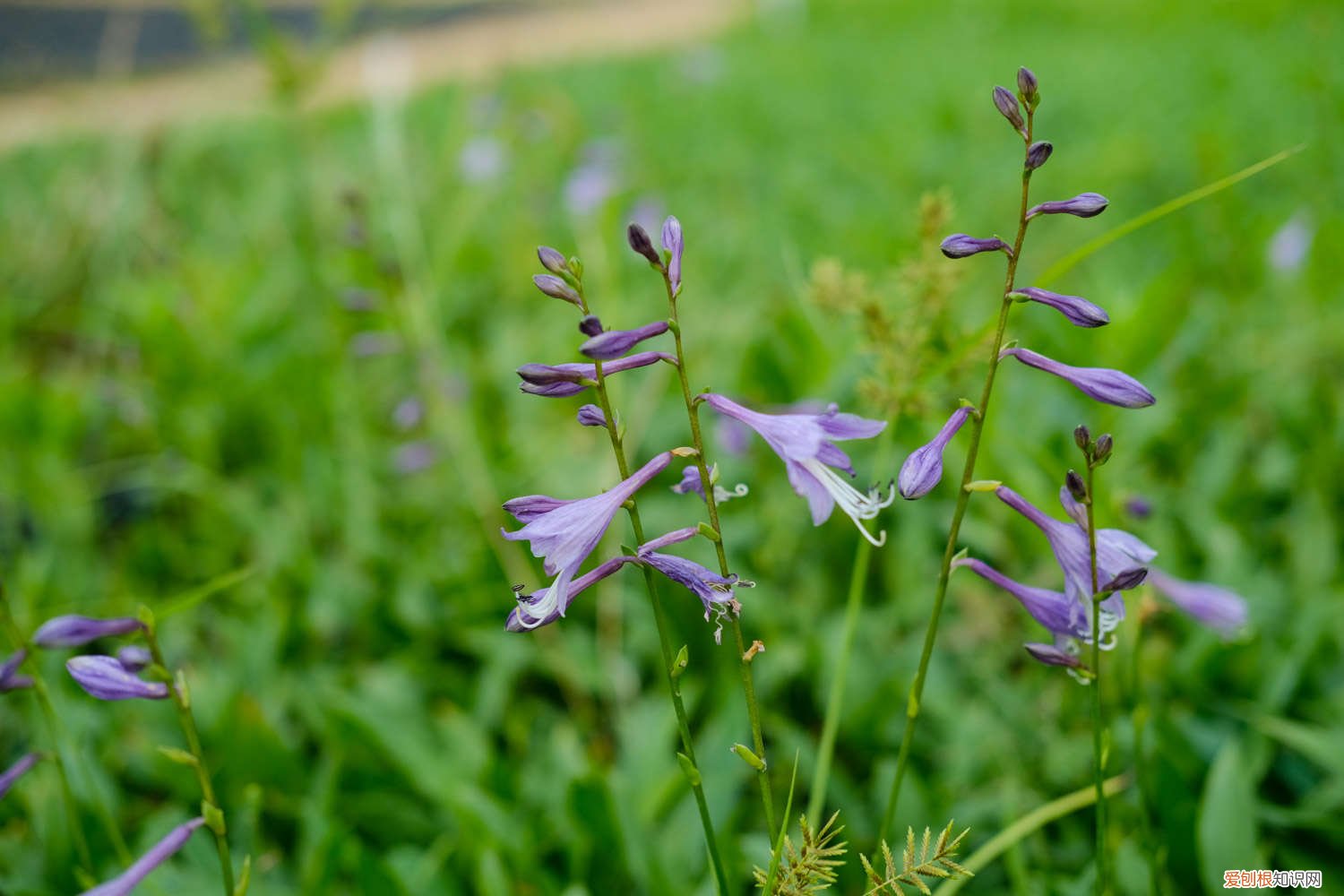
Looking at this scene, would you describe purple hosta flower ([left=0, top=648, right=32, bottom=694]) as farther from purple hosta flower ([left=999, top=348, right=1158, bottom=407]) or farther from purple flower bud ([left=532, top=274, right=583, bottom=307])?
purple hosta flower ([left=999, top=348, right=1158, bottom=407])

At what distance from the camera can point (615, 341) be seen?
81 cm

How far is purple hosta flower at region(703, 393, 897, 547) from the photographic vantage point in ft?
2.79

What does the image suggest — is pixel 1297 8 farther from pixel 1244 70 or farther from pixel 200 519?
pixel 200 519

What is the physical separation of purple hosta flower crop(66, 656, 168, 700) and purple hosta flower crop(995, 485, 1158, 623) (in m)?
0.89

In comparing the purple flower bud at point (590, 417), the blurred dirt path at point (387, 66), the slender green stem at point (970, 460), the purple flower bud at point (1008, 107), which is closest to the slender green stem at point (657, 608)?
the purple flower bud at point (590, 417)

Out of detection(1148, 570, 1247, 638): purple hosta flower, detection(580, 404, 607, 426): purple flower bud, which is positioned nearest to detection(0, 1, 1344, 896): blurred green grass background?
detection(1148, 570, 1247, 638): purple hosta flower

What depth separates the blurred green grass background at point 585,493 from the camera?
1.61m

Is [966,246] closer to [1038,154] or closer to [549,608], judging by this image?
[1038,154]

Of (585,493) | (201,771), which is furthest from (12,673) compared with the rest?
(585,493)

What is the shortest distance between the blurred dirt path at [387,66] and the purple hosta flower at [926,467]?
261 cm

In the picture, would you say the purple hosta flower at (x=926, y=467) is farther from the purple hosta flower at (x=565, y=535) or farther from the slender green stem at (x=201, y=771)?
the slender green stem at (x=201, y=771)

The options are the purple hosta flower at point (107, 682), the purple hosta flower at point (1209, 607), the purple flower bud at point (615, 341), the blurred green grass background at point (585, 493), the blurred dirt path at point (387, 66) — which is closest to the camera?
the purple flower bud at point (615, 341)

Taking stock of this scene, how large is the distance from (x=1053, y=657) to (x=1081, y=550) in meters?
0.11

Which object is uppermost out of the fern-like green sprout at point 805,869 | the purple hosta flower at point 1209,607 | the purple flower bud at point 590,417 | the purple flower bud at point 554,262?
the purple flower bud at point 554,262
